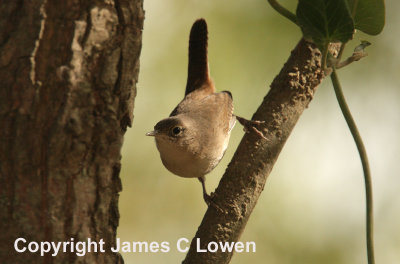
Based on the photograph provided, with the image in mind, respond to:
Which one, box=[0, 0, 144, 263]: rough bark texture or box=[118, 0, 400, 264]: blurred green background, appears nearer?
box=[0, 0, 144, 263]: rough bark texture

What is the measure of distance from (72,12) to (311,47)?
1338 mm

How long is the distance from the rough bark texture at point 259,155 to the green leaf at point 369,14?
0.57 meters

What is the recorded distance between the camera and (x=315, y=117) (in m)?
4.47

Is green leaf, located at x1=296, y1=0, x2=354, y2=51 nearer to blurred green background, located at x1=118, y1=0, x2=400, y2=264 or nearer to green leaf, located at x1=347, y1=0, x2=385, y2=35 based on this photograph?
green leaf, located at x1=347, y1=0, x2=385, y2=35

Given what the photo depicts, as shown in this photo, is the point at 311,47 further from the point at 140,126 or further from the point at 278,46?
the point at 140,126

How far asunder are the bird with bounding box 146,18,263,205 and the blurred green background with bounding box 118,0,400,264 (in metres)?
0.17

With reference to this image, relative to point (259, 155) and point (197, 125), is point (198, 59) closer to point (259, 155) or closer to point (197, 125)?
point (197, 125)

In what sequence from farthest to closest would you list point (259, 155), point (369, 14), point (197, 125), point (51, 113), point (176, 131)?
1. point (197, 125)
2. point (176, 131)
3. point (259, 155)
4. point (369, 14)
5. point (51, 113)

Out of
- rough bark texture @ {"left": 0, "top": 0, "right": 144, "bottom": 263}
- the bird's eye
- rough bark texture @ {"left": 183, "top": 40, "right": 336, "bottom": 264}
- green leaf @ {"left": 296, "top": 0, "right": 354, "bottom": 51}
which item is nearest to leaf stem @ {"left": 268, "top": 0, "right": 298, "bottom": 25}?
green leaf @ {"left": 296, "top": 0, "right": 354, "bottom": 51}

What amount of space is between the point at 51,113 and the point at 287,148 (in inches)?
120

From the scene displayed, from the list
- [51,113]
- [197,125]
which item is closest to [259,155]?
[51,113]

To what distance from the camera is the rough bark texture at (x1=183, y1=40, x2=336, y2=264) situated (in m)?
2.60

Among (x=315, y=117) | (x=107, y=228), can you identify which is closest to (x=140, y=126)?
(x=315, y=117)

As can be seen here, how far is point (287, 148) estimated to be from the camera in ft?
15.0
